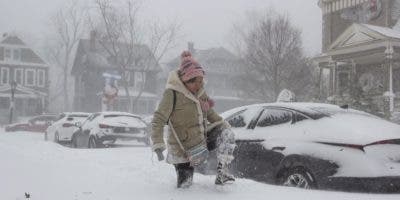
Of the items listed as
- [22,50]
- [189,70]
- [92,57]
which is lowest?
[189,70]

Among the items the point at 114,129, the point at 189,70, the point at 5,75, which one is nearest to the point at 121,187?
the point at 189,70

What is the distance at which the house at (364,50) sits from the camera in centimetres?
2081

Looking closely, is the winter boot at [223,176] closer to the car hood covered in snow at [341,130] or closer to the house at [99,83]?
the car hood covered in snow at [341,130]

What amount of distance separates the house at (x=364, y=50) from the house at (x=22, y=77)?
37.7 m

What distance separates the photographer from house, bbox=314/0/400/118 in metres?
20.8

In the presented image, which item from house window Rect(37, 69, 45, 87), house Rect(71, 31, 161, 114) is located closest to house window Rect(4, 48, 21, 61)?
house window Rect(37, 69, 45, 87)

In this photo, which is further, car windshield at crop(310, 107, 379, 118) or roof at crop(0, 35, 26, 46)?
roof at crop(0, 35, 26, 46)

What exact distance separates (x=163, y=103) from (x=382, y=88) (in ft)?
62.0

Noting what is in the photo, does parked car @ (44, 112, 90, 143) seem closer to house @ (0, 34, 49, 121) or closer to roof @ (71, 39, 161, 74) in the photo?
roof @ (71, 39, 161, 74)

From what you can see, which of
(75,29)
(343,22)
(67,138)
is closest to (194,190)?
(67,138)

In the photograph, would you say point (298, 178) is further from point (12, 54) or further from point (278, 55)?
point (12, 54)

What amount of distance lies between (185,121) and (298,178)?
71.3 inches

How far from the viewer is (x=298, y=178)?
6574 mm

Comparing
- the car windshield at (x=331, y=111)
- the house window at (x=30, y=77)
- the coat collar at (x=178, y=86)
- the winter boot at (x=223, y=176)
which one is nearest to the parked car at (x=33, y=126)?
the house window at (x=30, y=77)
